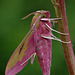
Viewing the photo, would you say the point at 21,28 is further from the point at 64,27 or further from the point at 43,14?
the point at 64,27

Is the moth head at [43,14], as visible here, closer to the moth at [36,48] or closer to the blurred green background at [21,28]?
the moth at [36,48]

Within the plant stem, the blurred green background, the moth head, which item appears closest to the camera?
the plant stem

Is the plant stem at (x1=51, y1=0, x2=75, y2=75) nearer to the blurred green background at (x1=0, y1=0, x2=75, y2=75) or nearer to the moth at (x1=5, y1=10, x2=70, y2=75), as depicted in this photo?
Answer: the moth at (x1=5, y1=10, x2=70, y2=75)

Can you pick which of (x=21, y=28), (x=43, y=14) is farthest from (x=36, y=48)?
(x=21, y=28)

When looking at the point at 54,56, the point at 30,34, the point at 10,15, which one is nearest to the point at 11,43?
the point at 10,15

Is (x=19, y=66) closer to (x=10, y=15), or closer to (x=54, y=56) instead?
(x=54, y=56)

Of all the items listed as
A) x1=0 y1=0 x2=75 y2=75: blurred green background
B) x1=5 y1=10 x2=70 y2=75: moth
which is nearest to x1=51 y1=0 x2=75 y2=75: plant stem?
x1=5 y1=10 x2=70 y2=75: moth

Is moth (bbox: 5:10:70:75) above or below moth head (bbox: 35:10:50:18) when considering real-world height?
below
